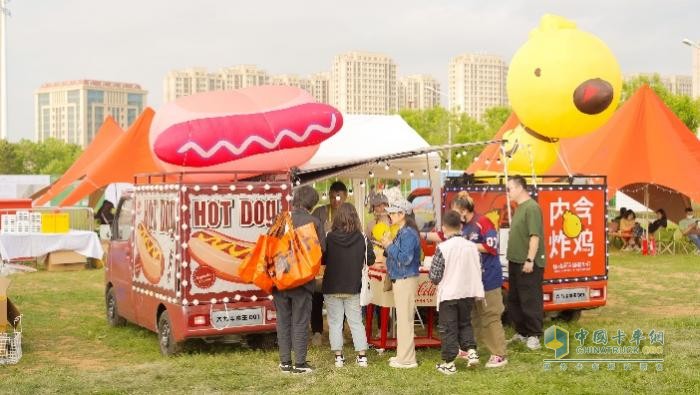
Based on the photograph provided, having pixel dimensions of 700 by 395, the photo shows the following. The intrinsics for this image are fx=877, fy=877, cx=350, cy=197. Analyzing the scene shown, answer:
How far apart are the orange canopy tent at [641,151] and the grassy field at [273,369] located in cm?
741

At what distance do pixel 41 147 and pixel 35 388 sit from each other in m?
90.7

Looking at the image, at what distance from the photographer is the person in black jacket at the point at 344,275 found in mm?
7973

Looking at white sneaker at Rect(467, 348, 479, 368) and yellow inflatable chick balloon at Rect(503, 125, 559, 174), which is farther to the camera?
yellow inflatable chick balloon at Rect(503, 125, 559, 174)

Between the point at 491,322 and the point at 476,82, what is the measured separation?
97790 millimetres

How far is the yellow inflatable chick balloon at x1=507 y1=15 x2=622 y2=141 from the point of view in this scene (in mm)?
14188

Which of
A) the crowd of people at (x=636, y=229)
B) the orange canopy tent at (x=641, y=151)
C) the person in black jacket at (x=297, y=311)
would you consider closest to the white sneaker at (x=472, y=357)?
the person in black jacket at (x=297, y=311)

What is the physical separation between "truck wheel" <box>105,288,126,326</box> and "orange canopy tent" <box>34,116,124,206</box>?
1051 cm

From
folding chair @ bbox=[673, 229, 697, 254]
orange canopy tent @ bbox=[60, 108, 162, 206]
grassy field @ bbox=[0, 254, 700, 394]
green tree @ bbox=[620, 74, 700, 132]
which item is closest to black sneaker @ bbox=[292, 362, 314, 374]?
grassy field @ bbox=[0, 254, 700, 394]

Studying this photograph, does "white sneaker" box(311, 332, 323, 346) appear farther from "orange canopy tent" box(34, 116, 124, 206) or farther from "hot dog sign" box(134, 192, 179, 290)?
"orange canopy tent" box(34, 116, 124, 206)

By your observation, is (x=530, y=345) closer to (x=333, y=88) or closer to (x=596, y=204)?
(x=596, y=204)

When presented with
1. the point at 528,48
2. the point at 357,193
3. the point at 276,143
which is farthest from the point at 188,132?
the point at 528,48

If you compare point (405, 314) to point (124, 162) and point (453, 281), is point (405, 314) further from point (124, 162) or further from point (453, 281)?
point (124, 162)

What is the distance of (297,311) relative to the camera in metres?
7.80

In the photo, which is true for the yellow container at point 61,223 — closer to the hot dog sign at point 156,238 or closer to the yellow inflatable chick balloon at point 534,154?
the hot dog sign at point 156,238
